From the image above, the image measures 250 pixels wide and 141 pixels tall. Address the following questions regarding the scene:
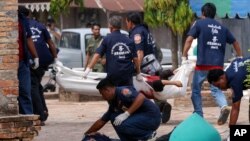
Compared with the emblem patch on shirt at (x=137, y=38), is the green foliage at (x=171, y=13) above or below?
below

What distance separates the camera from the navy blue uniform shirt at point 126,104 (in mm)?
11328

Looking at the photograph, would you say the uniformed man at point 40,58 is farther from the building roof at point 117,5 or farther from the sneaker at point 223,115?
the building roof at point 117,5

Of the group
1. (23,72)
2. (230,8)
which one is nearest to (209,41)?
(23,72)

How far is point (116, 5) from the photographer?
3775cm

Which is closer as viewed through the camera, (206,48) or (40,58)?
(206,48)

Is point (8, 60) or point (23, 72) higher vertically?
point (8, 60)

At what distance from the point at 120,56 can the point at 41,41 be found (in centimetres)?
149

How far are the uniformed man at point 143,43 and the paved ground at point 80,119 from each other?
870 millimetres

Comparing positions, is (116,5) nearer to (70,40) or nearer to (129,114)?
(70,40)

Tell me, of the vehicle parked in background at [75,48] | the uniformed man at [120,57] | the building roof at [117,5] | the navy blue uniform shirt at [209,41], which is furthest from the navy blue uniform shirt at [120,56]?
the building roof at [117,5]

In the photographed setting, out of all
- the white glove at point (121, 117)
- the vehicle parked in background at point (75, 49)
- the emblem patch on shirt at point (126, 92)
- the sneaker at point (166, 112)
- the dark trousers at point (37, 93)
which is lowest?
the vehicle parked in background at point (75, 49)

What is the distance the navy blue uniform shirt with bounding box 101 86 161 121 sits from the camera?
1133 centimetres

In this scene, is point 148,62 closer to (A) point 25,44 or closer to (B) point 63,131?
(B) point 63,131

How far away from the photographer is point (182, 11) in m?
20.7
